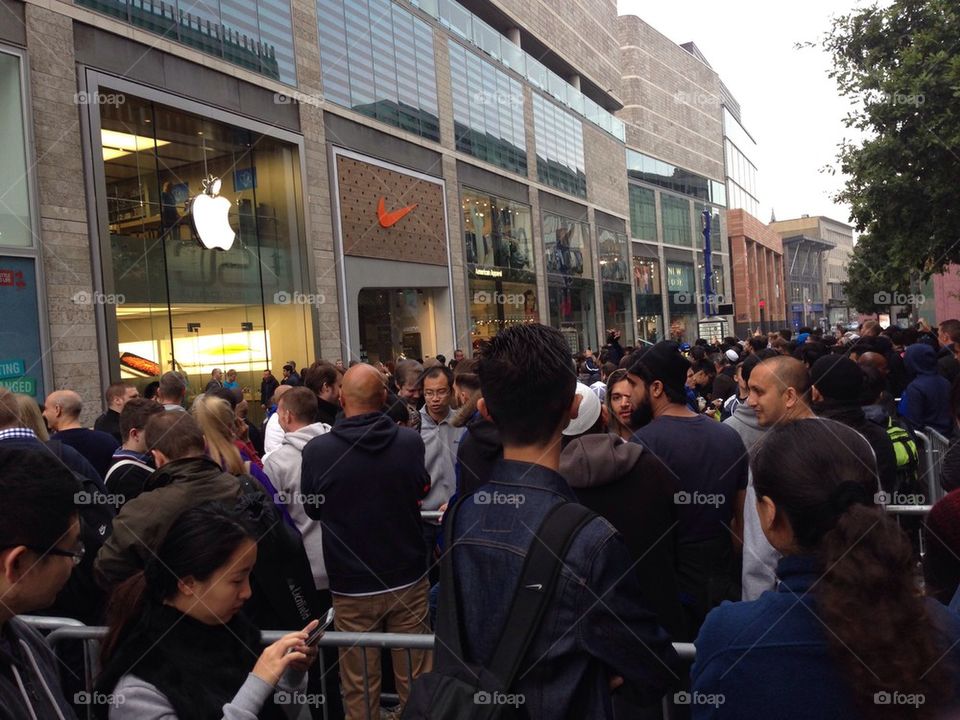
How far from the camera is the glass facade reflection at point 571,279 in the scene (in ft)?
115

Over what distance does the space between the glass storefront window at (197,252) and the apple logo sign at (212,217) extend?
0.08 m

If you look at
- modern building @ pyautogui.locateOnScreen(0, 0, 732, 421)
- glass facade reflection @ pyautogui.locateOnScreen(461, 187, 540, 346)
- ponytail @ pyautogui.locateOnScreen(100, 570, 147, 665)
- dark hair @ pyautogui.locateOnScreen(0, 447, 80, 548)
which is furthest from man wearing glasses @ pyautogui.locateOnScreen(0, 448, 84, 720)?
glass facade reflection @ pyautogui.locateOnScreen(461, 187, 540, 346)

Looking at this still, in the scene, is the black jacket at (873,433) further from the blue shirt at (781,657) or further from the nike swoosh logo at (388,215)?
the nike swoosh logo at (388,215)

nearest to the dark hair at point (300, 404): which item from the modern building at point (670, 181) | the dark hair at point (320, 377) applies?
the dark hair at point (320, 377)

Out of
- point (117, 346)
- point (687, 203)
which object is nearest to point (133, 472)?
point (117, 346)

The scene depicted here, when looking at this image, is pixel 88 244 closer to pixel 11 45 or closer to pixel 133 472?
pixel 11 45

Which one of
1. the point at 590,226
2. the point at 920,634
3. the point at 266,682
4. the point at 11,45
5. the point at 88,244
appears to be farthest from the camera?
the point at 590,226

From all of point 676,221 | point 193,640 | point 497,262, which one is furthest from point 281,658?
point 676,221

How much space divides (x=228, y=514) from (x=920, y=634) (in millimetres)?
1987

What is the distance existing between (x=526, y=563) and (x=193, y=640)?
1.20m

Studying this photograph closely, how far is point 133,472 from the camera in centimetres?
440

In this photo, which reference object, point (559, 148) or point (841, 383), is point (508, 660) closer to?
point (841, 383)

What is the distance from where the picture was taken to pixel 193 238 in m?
16.2

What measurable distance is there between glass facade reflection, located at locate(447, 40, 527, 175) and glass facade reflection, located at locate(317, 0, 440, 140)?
186 cm
